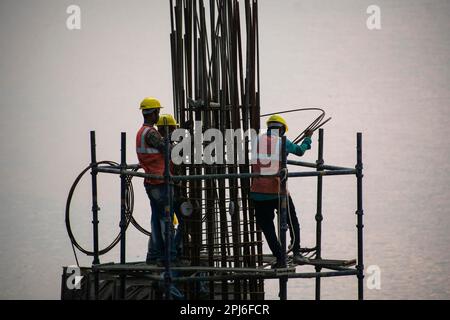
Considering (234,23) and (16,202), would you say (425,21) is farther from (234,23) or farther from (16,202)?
(234,23)

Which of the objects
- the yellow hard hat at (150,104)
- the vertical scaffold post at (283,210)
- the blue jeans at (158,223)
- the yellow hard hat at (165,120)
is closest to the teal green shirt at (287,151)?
the vertical scaffold post at (283,210)

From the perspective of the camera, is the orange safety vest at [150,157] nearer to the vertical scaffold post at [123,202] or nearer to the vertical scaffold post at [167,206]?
the vertical scaffold post at [123,202]

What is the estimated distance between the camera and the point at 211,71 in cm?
1548

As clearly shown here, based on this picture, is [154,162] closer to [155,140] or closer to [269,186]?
[155,140]

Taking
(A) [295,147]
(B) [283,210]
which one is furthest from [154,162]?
(B) [283,210]

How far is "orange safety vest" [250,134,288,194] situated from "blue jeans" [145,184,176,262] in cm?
128

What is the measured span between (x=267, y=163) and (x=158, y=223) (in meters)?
1.77

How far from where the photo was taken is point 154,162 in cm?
1495

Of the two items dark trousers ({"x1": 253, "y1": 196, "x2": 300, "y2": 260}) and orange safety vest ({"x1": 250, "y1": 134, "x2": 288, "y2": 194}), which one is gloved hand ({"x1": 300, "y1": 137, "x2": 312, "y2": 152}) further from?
dark trousers ({"x1": 253, "y1": 196, "x2": 300, "y2": 260})

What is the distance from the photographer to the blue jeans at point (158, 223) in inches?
585

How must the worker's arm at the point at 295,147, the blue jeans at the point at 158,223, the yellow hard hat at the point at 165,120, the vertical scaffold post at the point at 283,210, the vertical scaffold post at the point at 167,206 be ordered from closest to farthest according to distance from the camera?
the vertical scaffold post at the point at 283,210 < the vertical scaffold post at the point at 167,206 < the worker's arm at the point at 295,147 < the blue jeans at the point at 158,223 < the yellow hard hat at the point at 165,120

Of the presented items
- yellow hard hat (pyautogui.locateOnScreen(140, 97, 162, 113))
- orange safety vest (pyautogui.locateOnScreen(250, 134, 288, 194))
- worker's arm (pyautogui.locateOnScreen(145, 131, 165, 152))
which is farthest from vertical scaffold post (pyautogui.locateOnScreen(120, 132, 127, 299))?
orange safety vest (pyautogui.locateOnScreen(250, 134, 288, 194))

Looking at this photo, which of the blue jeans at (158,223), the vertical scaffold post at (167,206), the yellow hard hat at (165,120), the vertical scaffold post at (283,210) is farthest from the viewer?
the yellow hard hat at (165,120)

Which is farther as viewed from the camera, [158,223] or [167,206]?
[158,223]
